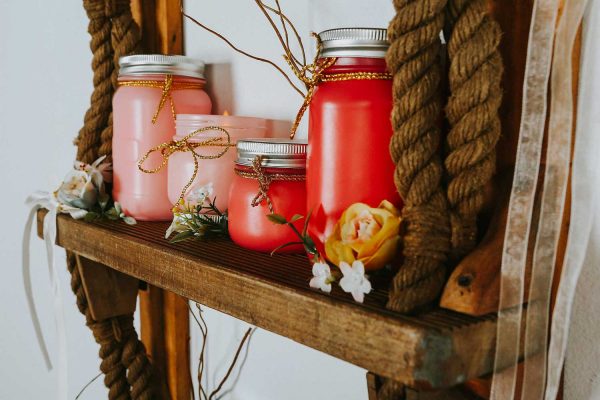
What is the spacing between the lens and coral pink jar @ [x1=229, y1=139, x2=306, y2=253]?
0.44 m

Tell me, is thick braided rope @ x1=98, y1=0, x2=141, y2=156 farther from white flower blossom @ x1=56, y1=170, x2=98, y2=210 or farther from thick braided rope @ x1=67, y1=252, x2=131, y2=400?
thick braided rope @ x1=67, y1=252, x2=131, y2=400

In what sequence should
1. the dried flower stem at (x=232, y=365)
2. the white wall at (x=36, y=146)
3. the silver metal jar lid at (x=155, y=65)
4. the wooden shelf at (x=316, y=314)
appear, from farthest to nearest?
the white wall at (x=36, y=146)
the dried flower stem at (x=232, y=365)
the silver metal jar lid at (x=155, y=65)
the wooden shelf at (x=316, y=314)

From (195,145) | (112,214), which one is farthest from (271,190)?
(112,214)

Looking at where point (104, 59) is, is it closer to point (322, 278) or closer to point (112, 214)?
point (112, 214)

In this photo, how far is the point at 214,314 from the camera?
71 cm

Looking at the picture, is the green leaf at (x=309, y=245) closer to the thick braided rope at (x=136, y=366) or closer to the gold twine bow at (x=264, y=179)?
the gold twine bow at (x=264, y=179)

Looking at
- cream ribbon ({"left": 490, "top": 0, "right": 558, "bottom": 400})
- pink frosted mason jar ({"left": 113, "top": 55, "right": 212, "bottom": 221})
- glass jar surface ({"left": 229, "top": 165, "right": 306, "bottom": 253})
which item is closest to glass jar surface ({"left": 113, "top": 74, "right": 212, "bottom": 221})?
pink frosted mason jar ({"left": 113, "top": 55, "right": 212, "bottom": 221})

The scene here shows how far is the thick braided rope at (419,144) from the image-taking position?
0.31m

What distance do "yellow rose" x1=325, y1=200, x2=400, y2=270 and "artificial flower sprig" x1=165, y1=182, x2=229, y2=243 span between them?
18 centimetres

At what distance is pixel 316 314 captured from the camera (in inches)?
13.1

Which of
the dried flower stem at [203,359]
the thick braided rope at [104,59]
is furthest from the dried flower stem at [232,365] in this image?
the thick braided rope at [104,59]

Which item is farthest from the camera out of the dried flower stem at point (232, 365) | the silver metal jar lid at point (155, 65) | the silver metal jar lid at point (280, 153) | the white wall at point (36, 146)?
the white wall at point (36, 146)

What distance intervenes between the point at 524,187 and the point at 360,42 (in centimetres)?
12

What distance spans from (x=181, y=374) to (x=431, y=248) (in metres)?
0.52
